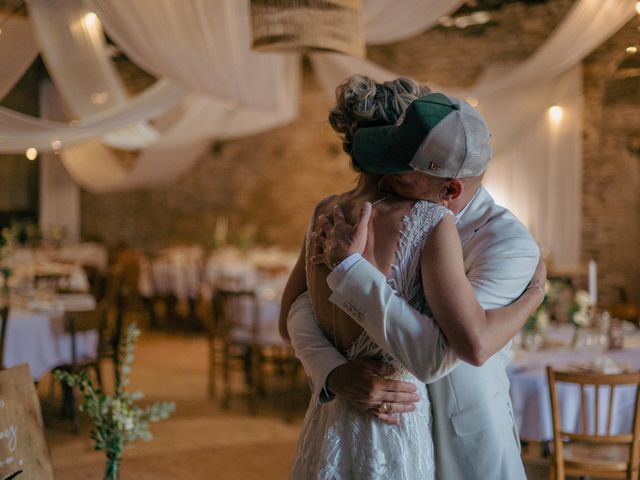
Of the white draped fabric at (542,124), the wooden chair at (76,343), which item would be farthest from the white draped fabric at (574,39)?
the wooden chair at (76,343)

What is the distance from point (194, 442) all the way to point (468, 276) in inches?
151

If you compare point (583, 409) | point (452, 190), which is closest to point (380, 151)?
point (452, 190)

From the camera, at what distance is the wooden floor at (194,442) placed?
4496 mm

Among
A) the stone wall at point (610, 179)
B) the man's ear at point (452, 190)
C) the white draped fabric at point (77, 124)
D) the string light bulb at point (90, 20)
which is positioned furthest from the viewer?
the stone wall at point (610, 179)

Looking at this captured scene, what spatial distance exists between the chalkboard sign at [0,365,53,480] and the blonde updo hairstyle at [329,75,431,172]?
1307 millimetres

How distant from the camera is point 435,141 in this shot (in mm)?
1479

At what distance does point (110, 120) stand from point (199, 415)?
220 centimetres

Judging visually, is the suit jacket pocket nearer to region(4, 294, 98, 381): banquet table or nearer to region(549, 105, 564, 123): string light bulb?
region(4, 294, 98, 381): banquet table

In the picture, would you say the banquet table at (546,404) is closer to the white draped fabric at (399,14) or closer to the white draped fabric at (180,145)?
the white draped fabric at (399,14)

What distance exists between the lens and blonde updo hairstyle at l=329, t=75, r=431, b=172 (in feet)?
5.35

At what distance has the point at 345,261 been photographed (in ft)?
5.15

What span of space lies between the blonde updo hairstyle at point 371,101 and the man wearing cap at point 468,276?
65mm

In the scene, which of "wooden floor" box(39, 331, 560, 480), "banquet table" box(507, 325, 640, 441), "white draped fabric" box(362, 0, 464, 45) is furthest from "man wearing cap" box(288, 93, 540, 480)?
"white draped fabric" box(362, 0, 464, 45)

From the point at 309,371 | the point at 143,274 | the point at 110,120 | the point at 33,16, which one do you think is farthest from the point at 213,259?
the point at 309,371
